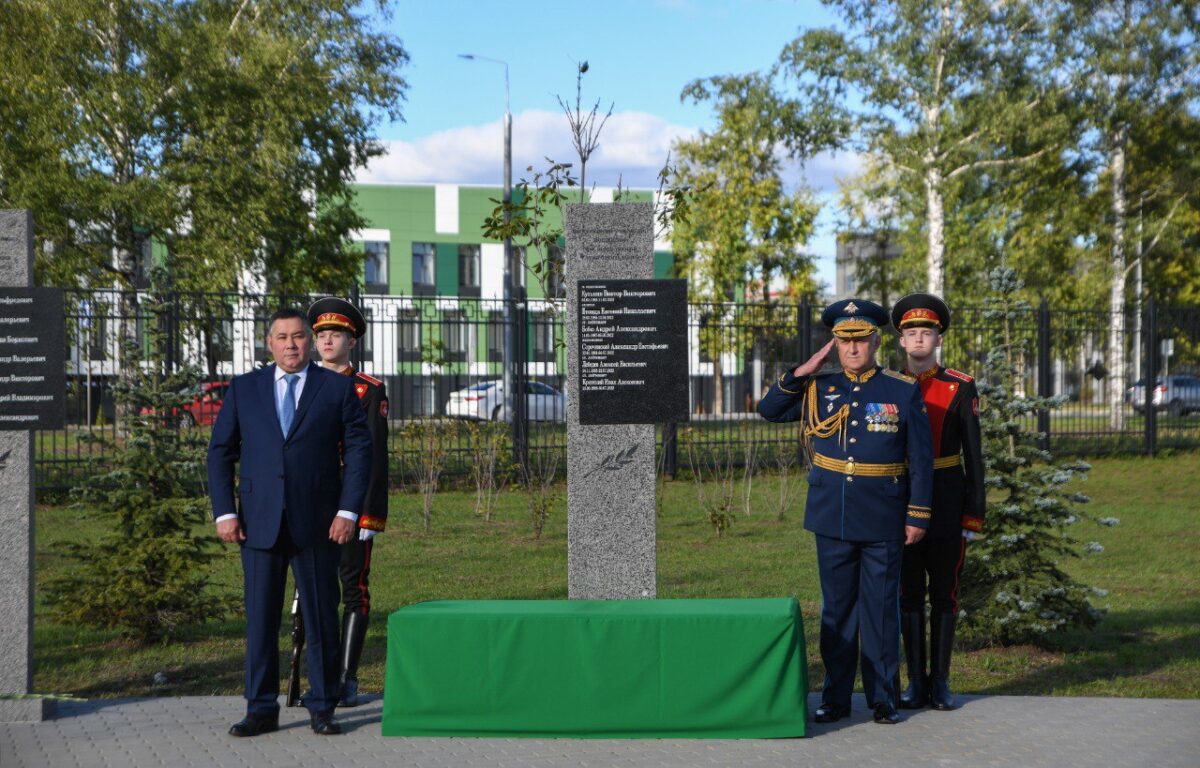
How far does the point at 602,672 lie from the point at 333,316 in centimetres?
220

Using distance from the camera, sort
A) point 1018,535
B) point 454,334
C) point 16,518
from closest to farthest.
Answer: point 16,518 < point 1018,535 < point 454,334

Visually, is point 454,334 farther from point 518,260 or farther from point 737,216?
point 737,216

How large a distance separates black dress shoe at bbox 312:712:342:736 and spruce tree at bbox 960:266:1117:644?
410 centimetres

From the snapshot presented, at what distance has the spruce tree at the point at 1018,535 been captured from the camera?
7996 mm

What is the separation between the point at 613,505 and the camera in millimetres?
7215

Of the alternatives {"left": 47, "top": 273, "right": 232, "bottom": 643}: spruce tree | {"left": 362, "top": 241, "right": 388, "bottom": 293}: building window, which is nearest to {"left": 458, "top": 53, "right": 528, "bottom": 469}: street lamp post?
{"left": 47, "top": 273, "right": 232, "bottom": 643}: spruce tree

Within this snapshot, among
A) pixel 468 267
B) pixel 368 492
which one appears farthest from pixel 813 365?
pixel 468 267

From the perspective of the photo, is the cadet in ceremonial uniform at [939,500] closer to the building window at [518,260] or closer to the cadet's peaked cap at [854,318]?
the cadet's peaked cap at [854,318]

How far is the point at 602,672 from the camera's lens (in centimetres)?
591

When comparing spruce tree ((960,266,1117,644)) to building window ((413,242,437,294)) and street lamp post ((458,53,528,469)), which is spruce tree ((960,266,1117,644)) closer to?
street lamp post ((458,53,528,469))

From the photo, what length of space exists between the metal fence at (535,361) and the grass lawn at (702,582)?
2.95ft

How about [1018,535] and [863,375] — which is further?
[1018,535]

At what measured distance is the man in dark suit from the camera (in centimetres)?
600

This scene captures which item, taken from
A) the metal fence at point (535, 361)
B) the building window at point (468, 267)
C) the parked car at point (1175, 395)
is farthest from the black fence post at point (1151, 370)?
the building window at point (468, 267)
